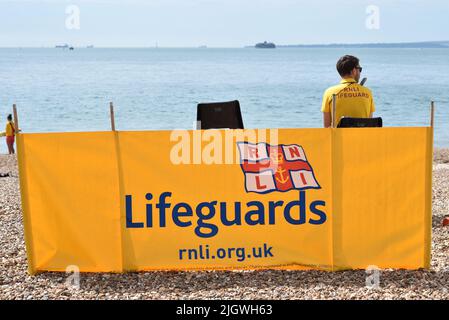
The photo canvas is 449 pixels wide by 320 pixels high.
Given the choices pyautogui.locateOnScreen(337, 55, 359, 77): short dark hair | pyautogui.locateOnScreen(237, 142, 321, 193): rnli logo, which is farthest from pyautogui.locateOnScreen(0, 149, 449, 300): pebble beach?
pyautogui.locateOnScreen(337, 55, 359, 77): short dark hair

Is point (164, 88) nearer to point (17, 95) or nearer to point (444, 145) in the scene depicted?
point (17, 95)

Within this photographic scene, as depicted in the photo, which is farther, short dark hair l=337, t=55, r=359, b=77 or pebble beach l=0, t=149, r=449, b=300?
short dark hair l=337, t=55, r=359, b=77

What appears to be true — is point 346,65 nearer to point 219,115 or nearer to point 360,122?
point 360,122

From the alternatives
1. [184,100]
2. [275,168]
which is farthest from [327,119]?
[184,100]

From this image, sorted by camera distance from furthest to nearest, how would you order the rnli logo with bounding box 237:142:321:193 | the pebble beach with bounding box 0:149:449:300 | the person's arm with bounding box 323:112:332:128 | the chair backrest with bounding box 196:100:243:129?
the chair backrest with bounding box 196:100:243:129 < the person's arm with bounding box 323:112:332:128 < the rnli logo with bounding box 237:142:321:193 < the pebble beach with bounding box 0:149:449:300

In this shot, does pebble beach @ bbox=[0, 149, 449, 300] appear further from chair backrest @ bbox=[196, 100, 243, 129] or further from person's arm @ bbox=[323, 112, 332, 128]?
chair backrest @ bbox=[196, 100, 243, 129]

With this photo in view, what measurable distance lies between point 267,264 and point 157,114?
44.1m

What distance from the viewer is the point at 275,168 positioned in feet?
20.7

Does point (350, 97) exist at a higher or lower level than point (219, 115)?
higher

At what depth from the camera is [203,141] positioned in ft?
20.4

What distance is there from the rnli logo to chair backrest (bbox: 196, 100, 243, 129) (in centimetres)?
133

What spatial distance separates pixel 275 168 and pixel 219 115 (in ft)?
4.97

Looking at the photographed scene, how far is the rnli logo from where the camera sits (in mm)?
6285
